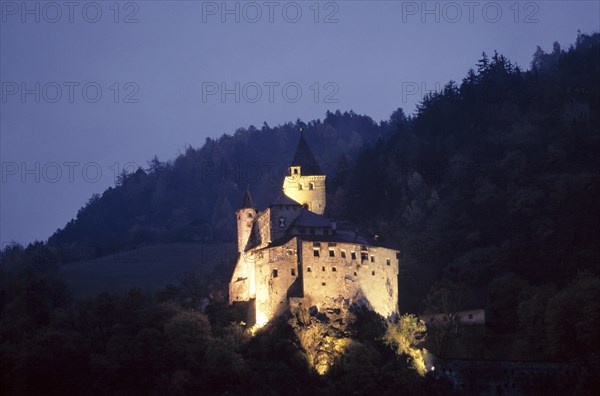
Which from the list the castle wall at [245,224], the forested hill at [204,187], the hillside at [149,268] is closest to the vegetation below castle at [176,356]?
the castle wall at [245,224]

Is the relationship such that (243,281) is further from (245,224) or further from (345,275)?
(345,275)

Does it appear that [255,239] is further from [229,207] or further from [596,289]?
[229,207]

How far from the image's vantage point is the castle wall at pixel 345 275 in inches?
2126

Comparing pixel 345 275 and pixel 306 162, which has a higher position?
pixel 306 162

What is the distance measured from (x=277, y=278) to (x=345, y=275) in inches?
144

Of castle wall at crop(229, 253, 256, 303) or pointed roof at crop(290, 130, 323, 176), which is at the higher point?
pointed roof at crop(290, 130, 323, 176)

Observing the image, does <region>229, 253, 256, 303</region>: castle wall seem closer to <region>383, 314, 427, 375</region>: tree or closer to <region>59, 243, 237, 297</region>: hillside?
<region>383, 314, 427, 375</region>: tree

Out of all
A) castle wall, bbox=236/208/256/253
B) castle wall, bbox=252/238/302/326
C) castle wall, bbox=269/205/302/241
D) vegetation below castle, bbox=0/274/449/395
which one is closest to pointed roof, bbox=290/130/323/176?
castle wall, bbox=236/208/256/253

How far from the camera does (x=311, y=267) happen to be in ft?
178

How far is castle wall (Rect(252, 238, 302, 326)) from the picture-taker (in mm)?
54344

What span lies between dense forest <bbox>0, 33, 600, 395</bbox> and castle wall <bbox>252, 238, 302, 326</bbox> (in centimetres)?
Answer: 163

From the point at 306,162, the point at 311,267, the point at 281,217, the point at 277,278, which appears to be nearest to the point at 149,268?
the point at 306,162

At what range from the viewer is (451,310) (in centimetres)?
5831

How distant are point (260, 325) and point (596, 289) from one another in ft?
59.2
